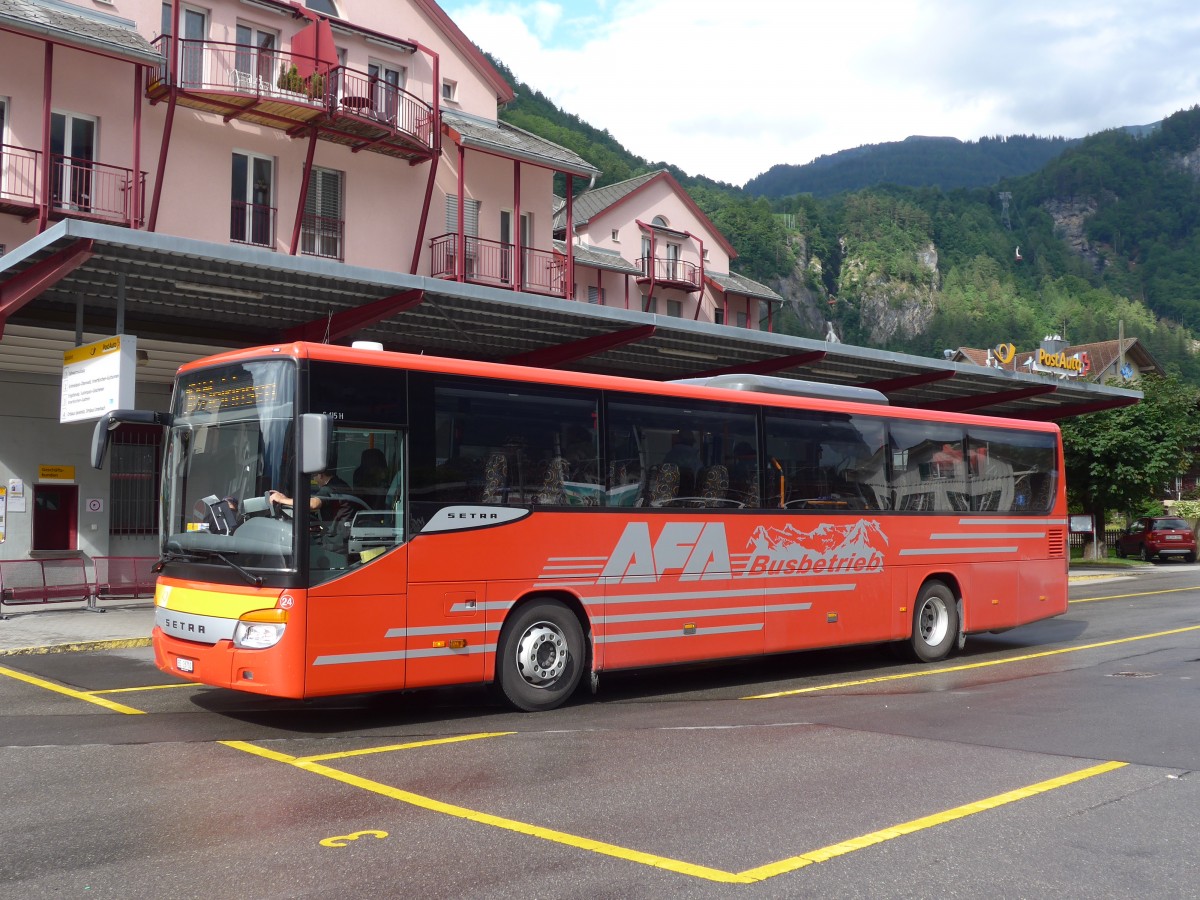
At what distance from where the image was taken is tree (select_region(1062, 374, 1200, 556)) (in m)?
37.0

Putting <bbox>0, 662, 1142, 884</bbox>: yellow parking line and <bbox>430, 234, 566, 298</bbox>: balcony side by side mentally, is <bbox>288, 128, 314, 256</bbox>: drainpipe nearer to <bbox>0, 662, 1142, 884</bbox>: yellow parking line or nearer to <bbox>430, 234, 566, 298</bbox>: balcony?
<bbox>430, 234, 566, 298</bbox>: balcony

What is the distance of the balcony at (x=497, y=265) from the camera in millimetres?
28000

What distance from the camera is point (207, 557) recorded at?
8664 millimetres

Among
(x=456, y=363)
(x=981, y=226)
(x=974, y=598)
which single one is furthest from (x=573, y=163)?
(x=981, y=226)

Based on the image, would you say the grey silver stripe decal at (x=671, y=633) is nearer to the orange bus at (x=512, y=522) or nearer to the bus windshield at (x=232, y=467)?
the orange bus at (x=512, y=522)

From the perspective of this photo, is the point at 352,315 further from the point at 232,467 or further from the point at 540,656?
the point at 540,656

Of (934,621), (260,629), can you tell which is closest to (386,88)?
(934,621)

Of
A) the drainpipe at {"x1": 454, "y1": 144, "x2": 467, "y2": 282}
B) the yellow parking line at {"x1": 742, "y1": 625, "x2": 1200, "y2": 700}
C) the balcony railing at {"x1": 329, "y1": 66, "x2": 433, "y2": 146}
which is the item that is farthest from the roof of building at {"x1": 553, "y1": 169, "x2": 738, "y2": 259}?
the yellow parking line at {"x1": 742, "y1": 625, "x2": 1200, "y2": 700}

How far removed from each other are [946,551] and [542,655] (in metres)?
6.14

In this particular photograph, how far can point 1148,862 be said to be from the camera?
5371mm

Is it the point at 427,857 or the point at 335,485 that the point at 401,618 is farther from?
the point at 427,857

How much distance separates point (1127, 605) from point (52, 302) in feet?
64.6

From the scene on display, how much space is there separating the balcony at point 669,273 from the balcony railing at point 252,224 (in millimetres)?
25449

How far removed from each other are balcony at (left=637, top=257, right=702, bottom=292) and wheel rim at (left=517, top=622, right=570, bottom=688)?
39314 mm
